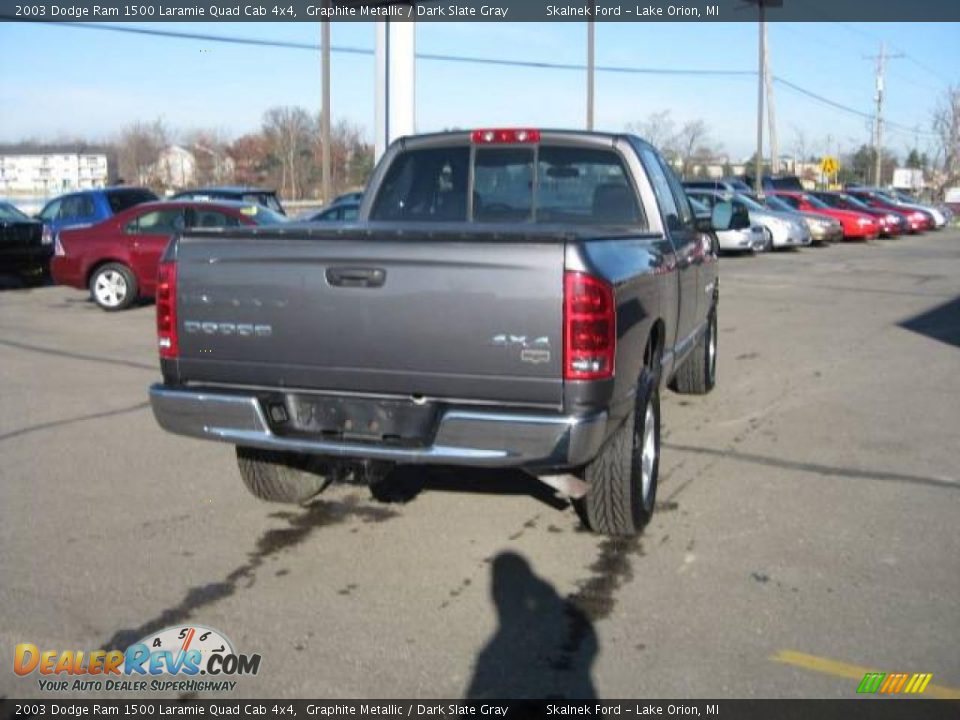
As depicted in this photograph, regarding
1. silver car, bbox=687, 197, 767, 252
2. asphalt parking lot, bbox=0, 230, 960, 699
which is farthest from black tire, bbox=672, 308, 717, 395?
silver car, bbox=687, 197, 767, 252

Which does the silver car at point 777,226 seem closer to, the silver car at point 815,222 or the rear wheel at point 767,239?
the rear wheel at point 767,239

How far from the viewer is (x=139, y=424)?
7867 millimetres

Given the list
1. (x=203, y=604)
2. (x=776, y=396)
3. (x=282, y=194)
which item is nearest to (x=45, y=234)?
(x=776, y=396)

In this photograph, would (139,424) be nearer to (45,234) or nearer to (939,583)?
(939,583)

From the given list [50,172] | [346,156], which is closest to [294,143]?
[346,156]

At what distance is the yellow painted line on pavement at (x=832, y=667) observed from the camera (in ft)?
12.3

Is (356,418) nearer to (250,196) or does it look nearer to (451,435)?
(451,435)

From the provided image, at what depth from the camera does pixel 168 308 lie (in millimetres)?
4922

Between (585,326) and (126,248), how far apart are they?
11.8 meters

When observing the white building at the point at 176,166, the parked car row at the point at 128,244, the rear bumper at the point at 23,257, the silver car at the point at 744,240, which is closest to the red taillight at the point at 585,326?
the parked car row at the point at 128,244

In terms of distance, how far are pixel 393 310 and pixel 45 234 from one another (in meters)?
16.4

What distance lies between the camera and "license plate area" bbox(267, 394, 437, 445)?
455cm

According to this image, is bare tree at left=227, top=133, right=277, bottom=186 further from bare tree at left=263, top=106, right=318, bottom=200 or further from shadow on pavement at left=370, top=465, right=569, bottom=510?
shadow on pavement at left=370, top=465, right=569, bottom=510

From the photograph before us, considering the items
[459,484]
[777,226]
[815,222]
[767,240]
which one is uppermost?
[815,222]
